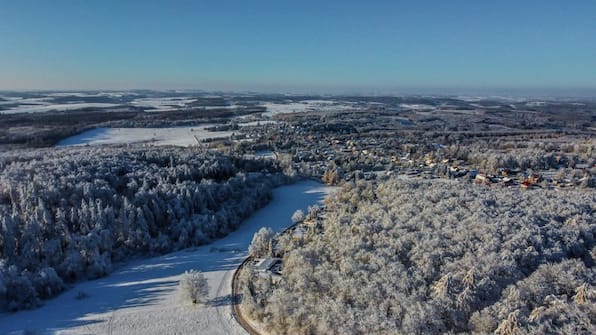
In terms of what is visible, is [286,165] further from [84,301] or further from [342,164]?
[84,301]

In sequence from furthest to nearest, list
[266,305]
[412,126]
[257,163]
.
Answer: [412,126] < [257,163] < [266,305]

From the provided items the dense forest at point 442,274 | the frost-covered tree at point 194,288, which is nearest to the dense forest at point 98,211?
the frost-covered tree at point 194,288

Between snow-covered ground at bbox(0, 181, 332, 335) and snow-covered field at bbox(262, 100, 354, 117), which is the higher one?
snow-covered field at bbox(262, 100, 354, 117)

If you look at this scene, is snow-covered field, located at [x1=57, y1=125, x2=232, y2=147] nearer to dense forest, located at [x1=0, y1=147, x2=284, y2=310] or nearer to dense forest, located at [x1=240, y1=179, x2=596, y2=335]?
dense forest, located at [x1=0, y1=147, x2=284, y2=310]

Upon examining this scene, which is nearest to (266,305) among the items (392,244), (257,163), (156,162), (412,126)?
(392,244)

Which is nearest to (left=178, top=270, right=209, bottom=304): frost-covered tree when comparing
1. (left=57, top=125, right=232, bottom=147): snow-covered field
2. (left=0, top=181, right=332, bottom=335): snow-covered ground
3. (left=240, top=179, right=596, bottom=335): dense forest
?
(left=0, top=181, right=332, bottom=335): snow-covered ground

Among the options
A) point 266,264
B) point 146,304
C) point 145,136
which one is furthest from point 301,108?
point 146,304

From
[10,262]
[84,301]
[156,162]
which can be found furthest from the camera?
[156,162]
